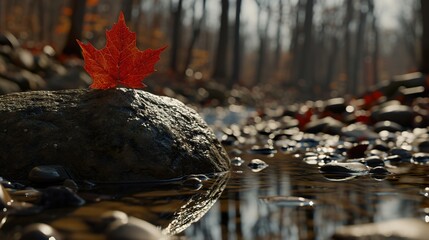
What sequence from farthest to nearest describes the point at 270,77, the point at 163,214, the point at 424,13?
the point at 270,77, the point at 424,13, the point at 163,214

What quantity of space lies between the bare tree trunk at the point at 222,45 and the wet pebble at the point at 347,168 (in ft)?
54.7

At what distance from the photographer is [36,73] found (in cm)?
1045

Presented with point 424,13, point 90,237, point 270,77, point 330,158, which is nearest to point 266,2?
point 270,77

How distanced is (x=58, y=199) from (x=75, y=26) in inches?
463

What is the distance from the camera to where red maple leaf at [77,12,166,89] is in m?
2.63

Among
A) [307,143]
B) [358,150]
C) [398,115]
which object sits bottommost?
[358,150]

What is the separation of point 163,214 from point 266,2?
3448cm

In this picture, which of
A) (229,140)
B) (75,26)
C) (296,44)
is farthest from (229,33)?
(229,140)

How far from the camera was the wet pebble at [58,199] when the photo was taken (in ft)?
5.83

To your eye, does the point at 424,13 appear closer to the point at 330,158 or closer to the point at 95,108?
the point at 330,158

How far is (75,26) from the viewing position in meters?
12.7

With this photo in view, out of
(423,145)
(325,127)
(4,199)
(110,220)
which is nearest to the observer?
(110,220)

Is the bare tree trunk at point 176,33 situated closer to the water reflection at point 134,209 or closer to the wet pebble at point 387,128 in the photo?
the wet pebble at point 387,128

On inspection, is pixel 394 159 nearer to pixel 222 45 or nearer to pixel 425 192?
pixel 425 192
